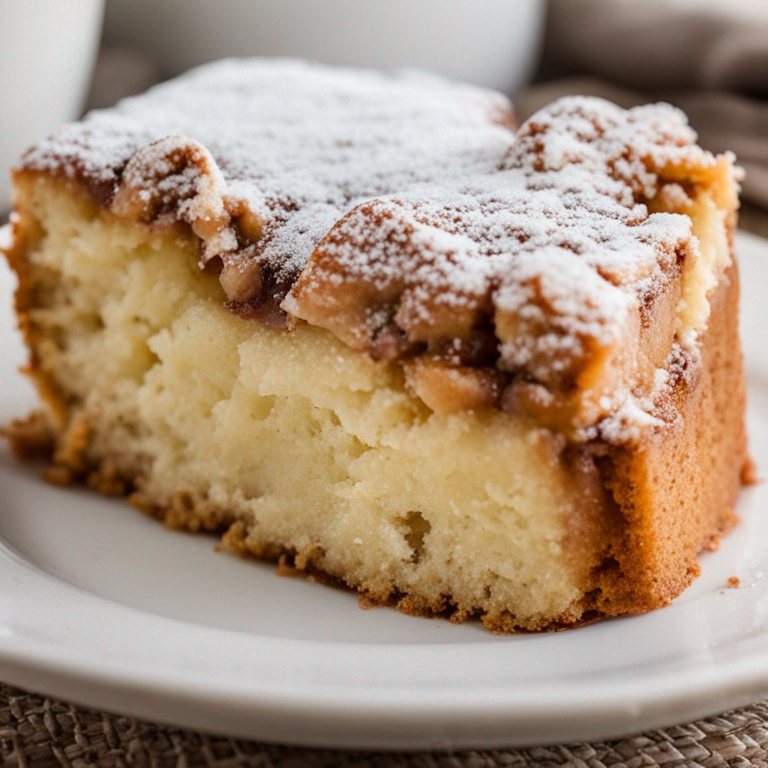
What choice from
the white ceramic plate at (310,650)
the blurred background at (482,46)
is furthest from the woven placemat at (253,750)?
the blurred background at (482,46)

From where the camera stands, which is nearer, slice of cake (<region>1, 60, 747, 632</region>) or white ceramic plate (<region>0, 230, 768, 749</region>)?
white ceramic plate (<region>0, 230, 768, 749</region>)

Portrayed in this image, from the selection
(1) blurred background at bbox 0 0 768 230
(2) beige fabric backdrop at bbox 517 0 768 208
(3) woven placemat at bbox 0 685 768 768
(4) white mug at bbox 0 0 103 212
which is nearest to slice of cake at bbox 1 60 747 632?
(3) woven placemat at bbox 0 685 768 768

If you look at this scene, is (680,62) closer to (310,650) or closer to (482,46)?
(482,46)

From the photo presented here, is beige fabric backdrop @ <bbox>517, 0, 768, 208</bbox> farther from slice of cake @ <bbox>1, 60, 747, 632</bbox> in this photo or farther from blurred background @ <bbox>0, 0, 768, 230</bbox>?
slice of cake @ <bbox>1, 60, 747, 632</bbox>

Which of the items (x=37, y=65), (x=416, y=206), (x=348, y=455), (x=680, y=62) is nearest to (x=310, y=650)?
(x=348, y=455)

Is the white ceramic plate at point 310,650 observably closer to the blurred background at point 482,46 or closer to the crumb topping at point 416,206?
the crumb topping at point 416,206

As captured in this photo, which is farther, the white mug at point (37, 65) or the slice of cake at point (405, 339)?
the white mug at point (37, 65)

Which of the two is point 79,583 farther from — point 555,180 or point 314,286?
point 555,180
